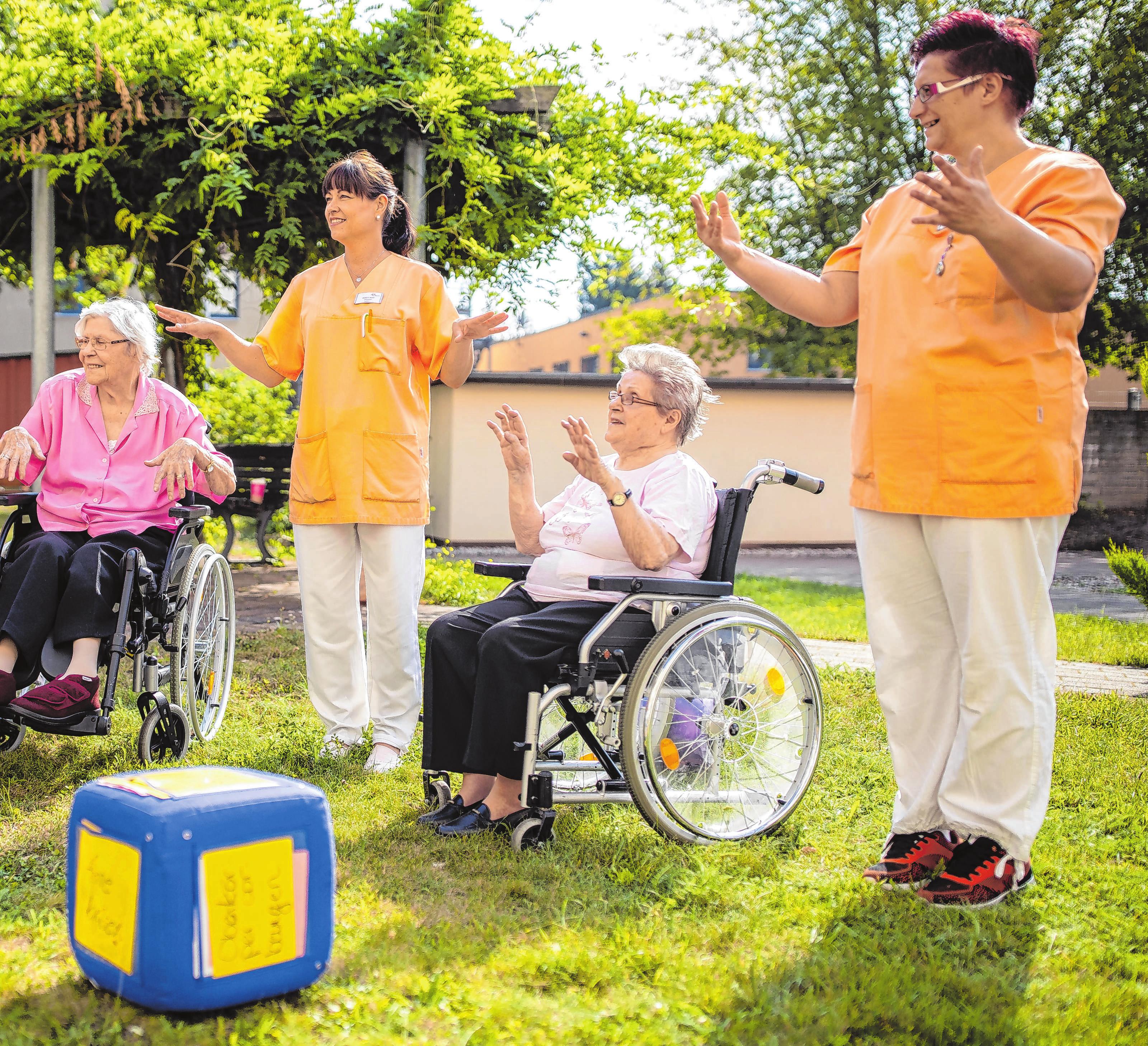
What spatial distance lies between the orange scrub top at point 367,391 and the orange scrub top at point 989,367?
1608 millimetres

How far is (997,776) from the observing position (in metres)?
2.47

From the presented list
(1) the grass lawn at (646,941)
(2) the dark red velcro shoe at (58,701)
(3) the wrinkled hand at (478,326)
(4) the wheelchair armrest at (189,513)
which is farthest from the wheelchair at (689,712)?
(4) the wheelchair armrest at (189,513)

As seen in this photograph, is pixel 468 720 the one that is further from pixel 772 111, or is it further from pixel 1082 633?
pixel 772 111

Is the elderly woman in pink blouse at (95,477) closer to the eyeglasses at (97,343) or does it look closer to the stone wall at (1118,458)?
the eyeglasses at (97,343)

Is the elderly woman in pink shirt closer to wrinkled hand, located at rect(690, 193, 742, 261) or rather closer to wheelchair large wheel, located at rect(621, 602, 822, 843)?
wheelchair large wheel, located at rect(621, 602, 822, 843)

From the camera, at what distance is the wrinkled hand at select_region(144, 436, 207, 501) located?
352 centimetres

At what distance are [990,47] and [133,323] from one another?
2.63 metres

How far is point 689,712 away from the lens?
9.56 ft

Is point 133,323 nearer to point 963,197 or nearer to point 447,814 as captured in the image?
point 447,814

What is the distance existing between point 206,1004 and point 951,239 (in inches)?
78.7

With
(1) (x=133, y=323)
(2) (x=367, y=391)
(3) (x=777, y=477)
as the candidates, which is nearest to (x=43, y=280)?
(1) (x=133, y=323)

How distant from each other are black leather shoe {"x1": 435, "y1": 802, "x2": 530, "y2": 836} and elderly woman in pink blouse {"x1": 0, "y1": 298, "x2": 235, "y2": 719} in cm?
108

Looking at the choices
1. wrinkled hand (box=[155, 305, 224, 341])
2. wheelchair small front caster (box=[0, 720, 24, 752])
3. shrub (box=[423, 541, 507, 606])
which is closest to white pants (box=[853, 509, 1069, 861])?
wrinkled hand (box=[155, 305, 224, 341])

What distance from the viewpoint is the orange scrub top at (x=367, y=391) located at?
3.63 metres
